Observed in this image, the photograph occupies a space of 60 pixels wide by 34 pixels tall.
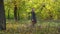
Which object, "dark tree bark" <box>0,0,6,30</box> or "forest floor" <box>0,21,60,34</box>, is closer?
"forest floor" <box>0,21,60,34</box>

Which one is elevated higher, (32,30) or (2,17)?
(2,17)

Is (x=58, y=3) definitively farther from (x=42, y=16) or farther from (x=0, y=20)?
(x=0, y=20)

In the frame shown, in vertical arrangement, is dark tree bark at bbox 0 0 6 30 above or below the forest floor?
above

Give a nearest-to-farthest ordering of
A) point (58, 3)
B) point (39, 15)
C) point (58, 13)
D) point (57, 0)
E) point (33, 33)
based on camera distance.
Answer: point (33, 33)
point (57, 0)
point (58, 3)
point (58, 13)
point (39, 15)

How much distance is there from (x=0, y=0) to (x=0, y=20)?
1408 mm

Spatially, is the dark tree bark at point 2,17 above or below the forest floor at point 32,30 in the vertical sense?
above

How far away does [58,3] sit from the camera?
33.6 metres

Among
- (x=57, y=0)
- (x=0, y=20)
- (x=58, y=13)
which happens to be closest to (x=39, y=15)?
(x=58, y=13)

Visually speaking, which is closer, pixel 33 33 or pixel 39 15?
pixel 33 33

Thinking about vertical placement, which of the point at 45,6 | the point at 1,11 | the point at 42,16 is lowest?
the point at 42,16

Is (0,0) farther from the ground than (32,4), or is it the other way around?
(0,0)

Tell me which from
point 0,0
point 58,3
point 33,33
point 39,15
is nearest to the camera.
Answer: point 33,33

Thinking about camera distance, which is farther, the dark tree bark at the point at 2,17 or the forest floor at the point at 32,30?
the dark tree bark at the point at 2,17

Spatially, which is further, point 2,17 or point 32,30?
point 2,17
